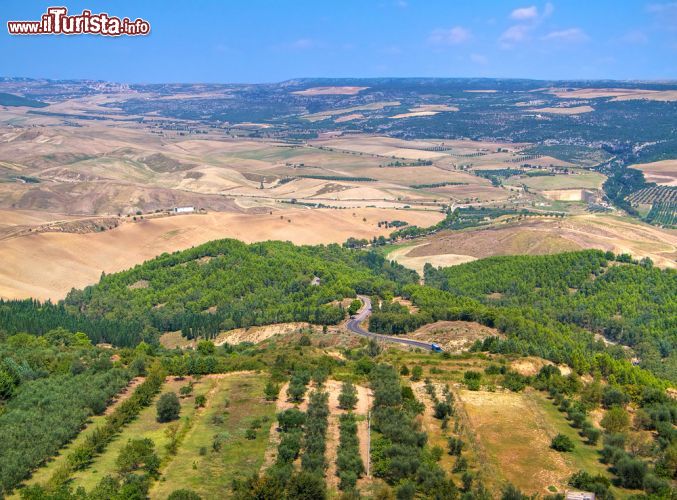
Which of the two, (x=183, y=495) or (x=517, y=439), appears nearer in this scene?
(x=183, y=495)

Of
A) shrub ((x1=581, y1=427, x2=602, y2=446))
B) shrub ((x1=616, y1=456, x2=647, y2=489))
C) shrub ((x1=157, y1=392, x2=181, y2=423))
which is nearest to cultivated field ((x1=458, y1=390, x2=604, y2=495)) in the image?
shrub ((x1=581, y1=427, x2=602, y2=446))

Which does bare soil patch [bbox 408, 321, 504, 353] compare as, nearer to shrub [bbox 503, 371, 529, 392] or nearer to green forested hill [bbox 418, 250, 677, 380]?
green forested hill [bbox 418, 250, 677, 380]

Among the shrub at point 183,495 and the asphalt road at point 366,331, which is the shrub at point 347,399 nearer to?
the shrub at point 183,495

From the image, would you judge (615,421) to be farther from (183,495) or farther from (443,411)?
(183,495)

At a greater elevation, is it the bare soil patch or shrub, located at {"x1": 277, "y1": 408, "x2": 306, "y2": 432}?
shrub, located at {"x1": 277, "y1": 408, "x2": 306, "y2": 432}

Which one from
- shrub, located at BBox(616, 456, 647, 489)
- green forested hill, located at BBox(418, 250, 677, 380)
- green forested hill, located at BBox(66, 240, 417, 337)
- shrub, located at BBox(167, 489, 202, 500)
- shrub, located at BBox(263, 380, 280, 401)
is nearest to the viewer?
shrub, located at BBox(167, 489, 202, 500)

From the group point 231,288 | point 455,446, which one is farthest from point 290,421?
point 231,288
